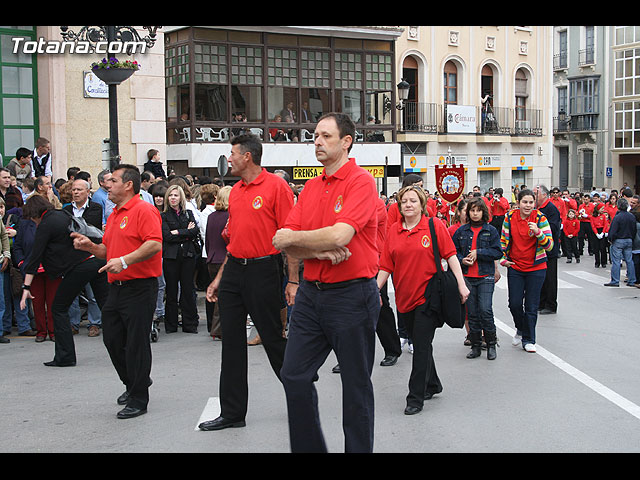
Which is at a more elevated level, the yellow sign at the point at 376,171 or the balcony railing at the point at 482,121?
the balcony railing at the point at 482,121

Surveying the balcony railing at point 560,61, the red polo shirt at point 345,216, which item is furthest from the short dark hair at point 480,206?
the balcony railing at point 560,61

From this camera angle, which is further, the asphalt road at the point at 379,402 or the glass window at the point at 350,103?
the glass window at the point at 350,103

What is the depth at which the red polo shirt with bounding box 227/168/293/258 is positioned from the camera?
6.39 m

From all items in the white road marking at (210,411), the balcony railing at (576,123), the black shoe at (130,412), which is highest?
the balcony railing at (576,123)

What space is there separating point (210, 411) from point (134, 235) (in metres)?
1.63

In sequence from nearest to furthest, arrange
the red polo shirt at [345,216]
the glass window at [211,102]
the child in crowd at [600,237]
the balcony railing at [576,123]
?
1. the red polo shirt at [345,216]
2. the child in crowd at [600,237]
3. the glass window at [211,102]
4. the balcony railing at [576,123]

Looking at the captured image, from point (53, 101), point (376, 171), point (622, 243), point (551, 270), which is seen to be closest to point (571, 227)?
point (622, 243)

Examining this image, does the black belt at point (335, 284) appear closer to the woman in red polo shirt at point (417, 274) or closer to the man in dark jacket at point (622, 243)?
the woman in red polo shirt at point (417, 274)

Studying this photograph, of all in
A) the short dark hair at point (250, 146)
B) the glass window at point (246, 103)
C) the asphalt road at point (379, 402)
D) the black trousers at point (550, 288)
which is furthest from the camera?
the glass window at point (246, 103)

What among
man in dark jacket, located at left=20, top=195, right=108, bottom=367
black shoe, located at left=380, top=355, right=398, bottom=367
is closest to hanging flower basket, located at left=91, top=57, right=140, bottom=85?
man in dark jacket, located at left=20, top=195, right=108, bottom=367

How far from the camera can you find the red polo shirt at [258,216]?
639cm

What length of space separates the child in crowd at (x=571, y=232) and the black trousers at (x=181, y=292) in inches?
551

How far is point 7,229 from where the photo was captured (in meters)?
11.0
